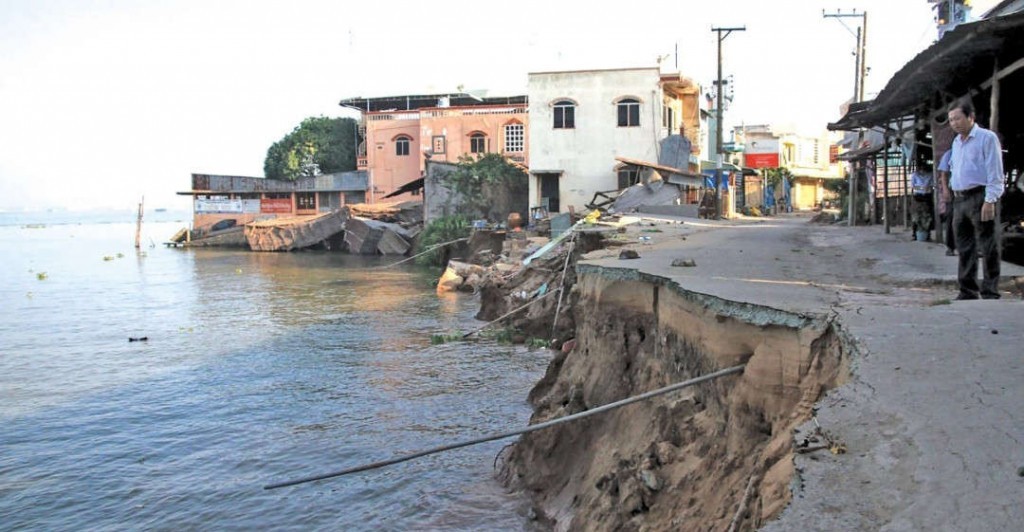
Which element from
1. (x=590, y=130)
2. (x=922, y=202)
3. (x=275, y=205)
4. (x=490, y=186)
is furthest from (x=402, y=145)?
(x=922, y=202)

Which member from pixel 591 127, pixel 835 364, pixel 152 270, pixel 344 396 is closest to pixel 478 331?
pixel 344 396

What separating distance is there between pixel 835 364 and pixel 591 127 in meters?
29.8

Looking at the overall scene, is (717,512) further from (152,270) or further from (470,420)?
(152,270)

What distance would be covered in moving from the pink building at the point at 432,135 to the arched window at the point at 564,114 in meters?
7.49

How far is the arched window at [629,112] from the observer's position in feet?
107

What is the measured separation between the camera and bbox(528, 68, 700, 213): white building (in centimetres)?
3244

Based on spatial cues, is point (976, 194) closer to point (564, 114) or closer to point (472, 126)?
point (564, 114)

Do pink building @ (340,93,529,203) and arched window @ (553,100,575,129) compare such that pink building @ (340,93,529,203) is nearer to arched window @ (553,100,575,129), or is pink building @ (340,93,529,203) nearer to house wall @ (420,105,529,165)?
house wall @ (420,105,529,165)

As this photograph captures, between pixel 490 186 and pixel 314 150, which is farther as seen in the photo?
pixel 314 150

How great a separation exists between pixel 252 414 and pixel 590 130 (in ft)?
81.0

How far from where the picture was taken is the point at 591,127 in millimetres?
32906

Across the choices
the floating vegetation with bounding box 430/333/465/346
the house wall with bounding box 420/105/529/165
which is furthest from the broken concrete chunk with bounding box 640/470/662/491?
the house wall with bounding box 420/105/529/165

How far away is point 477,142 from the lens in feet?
140

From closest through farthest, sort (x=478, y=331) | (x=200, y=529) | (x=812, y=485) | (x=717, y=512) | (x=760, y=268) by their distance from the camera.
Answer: (x=812, y=485)
(x=717, y=512)
(x=200, y=529)
(x=760, y=268)
(x=478, y=331)
